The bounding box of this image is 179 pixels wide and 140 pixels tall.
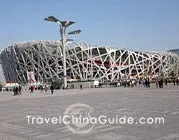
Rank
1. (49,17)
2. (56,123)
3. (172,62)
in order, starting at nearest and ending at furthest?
(56,123), (49,17), (172,62)

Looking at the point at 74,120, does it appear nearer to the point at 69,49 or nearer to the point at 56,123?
the point at 56,123

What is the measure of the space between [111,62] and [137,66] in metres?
10.9

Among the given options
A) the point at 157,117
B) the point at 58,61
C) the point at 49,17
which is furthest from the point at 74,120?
the point at 58,61

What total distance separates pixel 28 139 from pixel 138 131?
10.0ft

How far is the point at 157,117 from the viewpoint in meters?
12.4

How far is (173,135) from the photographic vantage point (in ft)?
28.5

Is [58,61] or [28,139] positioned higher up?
[58,61]

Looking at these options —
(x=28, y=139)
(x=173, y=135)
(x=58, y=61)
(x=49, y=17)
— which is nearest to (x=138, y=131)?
(x=173, y=135)

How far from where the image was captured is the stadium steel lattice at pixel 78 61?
101 m

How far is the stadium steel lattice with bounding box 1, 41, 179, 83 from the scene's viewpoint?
332 feet

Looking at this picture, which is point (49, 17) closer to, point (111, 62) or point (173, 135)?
point (173, 135)

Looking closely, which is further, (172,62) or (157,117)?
(172,62)

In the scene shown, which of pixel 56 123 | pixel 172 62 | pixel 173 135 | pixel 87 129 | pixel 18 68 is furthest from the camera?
pixel 172 62

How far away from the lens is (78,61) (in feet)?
331
